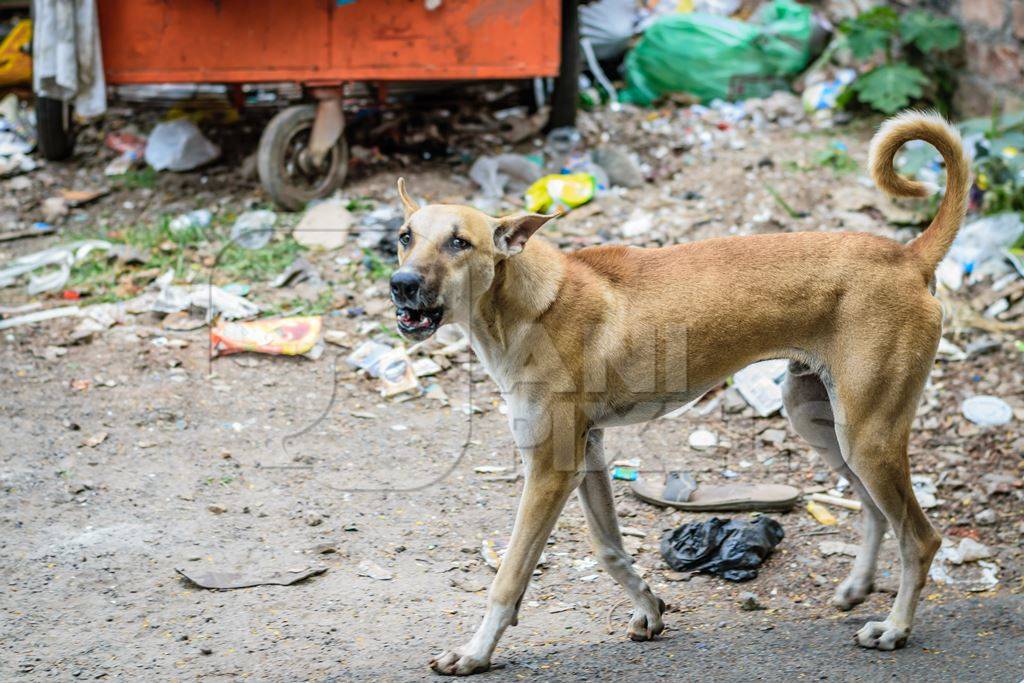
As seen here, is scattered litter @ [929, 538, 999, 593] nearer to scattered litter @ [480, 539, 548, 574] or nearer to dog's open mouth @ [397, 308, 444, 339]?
scattered litter @ [480, 539, 548, 574]

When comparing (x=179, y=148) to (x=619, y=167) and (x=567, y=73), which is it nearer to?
(x=567, y=73)

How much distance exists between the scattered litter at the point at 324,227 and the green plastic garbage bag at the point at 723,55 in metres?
3.59

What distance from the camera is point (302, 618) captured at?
4.05 meters

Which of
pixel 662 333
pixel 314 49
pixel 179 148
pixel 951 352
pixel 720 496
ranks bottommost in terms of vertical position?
pixel 720 496

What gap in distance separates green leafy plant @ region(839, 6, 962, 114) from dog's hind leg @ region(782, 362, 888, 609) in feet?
15.8

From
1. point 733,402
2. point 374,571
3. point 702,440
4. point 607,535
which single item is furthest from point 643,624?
point 733,402

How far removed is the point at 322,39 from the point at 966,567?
5325 millimetres

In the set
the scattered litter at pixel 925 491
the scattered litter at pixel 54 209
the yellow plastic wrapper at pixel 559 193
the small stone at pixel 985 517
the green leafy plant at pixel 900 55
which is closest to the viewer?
the small stone at pixel 985 517

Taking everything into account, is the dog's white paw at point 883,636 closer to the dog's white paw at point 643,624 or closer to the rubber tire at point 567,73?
the dog's white paw at point 643,624

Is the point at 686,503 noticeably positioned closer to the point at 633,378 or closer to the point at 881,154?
the point at 633,378

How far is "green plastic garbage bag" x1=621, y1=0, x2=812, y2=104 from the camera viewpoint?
970 cm

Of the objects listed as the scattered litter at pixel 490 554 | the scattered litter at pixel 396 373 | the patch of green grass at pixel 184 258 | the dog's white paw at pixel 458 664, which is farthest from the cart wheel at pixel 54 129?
the dog's white paw at pixel 458 664

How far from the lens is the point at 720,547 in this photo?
4613mm

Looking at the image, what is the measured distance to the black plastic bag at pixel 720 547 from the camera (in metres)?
4.56
